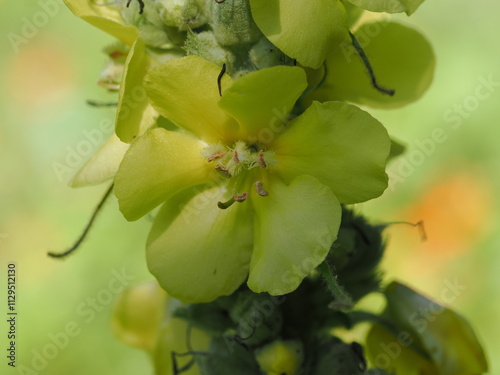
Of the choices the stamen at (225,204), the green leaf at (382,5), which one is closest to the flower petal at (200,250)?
the stamen at (225,204)

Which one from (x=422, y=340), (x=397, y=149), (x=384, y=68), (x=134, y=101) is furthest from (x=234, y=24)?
(x=422, y=340)

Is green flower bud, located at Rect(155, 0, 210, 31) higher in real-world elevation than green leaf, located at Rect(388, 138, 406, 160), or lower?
higher

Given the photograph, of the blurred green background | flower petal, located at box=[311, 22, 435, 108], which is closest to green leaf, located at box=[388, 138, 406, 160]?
flower petal, located at box=[311, 22, 435, 108]

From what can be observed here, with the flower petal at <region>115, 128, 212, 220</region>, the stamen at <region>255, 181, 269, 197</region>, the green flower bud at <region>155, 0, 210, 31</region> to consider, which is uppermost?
the green flower bud at <region>155, 0, 210, 31</region>

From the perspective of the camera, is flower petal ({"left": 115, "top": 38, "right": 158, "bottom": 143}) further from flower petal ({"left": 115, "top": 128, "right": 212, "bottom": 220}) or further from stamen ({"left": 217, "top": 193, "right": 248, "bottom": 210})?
stamen ({"left": 217, "top": 193, "right": 248, "bottom": 210})

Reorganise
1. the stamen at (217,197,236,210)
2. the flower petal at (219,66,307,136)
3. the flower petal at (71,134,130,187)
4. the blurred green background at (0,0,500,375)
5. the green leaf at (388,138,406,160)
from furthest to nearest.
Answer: the blurred green background at (0,0,500,375)
the green leaf at (388,138,406,160)
the flower petal at (71,134,130,187)
the stamen at (217,197,236,210)
the flower petal at (219,66,307,136)

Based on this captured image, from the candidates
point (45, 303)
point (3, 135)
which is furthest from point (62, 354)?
point (3, 135)

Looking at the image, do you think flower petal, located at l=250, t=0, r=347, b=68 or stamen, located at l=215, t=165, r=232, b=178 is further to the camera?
stamen, located at l=215, t=165, r=232, b=178

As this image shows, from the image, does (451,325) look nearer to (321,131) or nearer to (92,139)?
(321,131)
